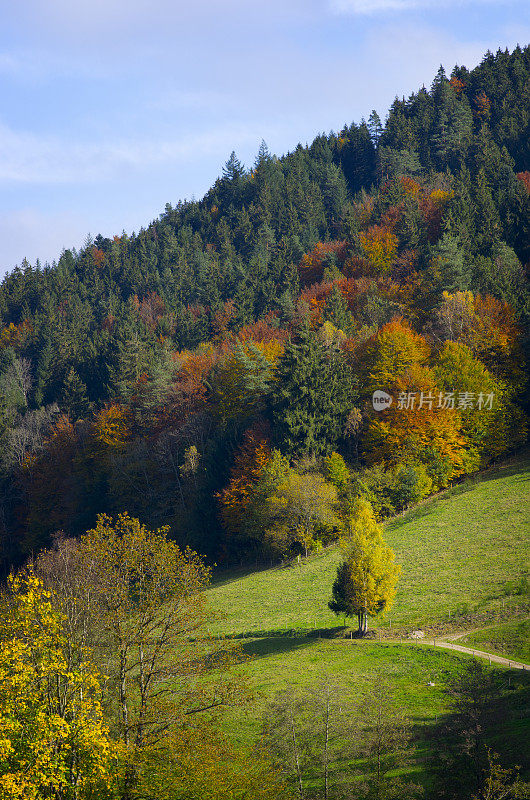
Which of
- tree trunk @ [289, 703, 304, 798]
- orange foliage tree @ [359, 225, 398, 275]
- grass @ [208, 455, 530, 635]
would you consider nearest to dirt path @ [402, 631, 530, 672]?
grass @ [208, 455, 530, 635]

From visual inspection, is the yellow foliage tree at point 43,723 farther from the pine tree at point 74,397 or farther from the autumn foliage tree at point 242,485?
the pine tree at point 74,397

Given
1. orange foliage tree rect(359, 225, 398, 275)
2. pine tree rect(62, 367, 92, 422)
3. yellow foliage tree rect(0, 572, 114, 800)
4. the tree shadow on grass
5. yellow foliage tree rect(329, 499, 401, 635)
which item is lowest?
the tree shadow on grass

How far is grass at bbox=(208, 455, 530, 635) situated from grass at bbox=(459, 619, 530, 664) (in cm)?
226

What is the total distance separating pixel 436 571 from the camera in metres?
40.9

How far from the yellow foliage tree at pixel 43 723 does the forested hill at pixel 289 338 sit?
3624cm

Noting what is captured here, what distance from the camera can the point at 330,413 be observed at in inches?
2424

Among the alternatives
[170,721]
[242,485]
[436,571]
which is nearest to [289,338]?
[242,485]

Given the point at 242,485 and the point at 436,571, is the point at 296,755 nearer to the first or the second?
the point at 436,571

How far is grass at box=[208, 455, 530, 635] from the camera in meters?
36.4

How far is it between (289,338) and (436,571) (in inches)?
1330

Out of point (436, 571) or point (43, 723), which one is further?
point (436, 571)

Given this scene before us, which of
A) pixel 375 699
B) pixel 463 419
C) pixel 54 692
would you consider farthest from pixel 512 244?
pixel 54 692

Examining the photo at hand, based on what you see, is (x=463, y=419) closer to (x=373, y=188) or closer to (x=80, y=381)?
(x=80, y=381)

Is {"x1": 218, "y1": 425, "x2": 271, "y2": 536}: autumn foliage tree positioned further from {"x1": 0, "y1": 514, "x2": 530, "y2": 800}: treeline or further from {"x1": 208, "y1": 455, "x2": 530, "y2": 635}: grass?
{"x1": 0, "y1": 514, "x2": 530, "y2": 800}: treeline
